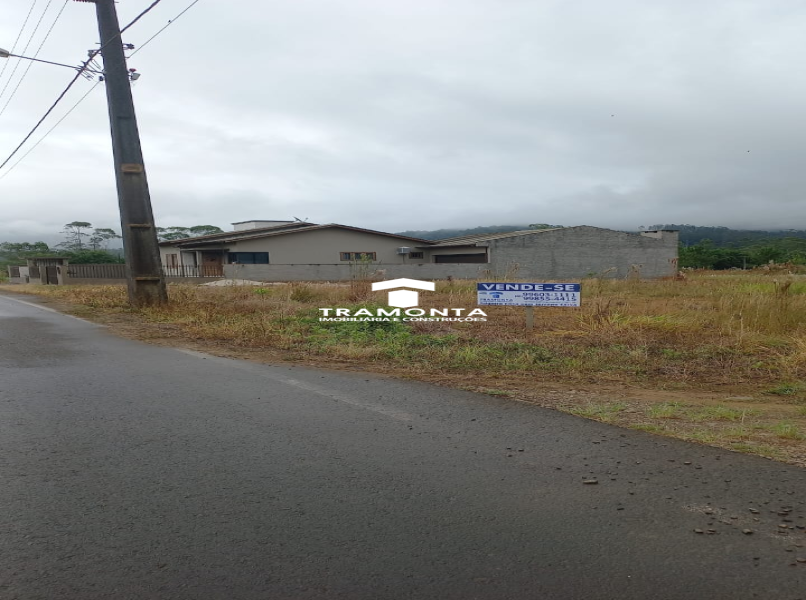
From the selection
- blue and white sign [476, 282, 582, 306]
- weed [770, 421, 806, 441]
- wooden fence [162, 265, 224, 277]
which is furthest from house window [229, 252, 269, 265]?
weed [770, 421, 806, 441]

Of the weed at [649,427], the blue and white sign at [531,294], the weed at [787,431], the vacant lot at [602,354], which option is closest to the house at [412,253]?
the vacant lot at [602,354]

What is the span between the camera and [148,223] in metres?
13.9

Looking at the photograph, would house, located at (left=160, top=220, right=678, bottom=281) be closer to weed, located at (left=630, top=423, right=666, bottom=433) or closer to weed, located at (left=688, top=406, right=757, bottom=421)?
weed, located at (left=688, top=406, right=757, bottom=421)

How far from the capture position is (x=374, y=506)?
3131 millimetres

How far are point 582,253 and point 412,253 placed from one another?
1347 cm

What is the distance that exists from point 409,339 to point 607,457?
5148 mm

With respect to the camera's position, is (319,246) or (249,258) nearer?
(249,258)

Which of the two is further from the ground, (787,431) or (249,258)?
(249,258)

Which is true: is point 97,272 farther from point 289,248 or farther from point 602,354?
point 602,354

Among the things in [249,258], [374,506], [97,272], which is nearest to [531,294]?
[374,506]

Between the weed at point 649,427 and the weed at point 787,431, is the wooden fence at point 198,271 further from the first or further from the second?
the weed at point 787,431

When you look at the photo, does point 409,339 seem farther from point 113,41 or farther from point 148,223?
point 113,41

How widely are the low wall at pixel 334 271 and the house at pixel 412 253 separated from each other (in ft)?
0.21

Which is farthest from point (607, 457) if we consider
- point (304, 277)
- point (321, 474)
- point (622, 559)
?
point (304, 277)
